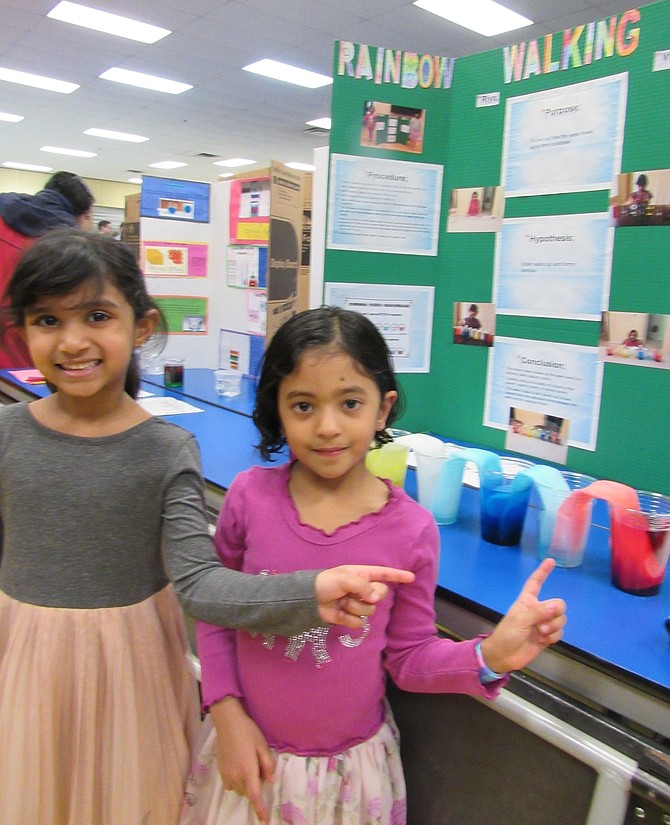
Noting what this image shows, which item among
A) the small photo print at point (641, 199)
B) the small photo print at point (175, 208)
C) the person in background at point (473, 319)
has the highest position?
the small photo print at point (175, 208)

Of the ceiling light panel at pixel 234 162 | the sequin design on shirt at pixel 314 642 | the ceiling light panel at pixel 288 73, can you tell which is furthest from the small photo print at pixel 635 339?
the ceiling light panel at pixel 234 162

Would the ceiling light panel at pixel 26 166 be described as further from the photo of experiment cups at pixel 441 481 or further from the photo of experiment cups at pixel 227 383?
the photo of experiment cups at pixel 441 481

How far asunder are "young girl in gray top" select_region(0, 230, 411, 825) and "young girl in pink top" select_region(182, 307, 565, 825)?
4.5 inches

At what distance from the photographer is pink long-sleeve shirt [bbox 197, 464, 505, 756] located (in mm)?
826

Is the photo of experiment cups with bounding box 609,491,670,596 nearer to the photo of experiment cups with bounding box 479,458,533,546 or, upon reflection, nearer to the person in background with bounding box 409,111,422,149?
the photo of experiment cups with bounding box 479,458,533,546

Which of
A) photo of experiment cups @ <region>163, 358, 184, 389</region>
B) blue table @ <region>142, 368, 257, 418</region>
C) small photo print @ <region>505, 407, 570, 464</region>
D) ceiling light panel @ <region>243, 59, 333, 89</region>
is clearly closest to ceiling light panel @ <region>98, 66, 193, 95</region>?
ceiling light panel @ <region>243, 59, 333, 89</region>

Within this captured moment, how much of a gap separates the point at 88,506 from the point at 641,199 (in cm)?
112

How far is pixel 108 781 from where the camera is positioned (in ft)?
3.03

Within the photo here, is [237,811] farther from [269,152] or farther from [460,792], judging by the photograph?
[269,152]

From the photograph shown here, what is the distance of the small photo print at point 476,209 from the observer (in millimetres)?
1502

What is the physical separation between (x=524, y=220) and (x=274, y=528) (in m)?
0.97

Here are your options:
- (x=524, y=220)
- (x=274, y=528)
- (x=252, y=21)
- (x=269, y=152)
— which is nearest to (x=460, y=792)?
(x=274, y=528)

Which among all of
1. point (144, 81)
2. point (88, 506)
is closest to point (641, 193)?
point (88, 506)

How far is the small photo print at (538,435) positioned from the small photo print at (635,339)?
0.18 meters
